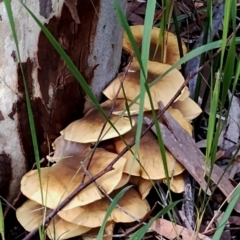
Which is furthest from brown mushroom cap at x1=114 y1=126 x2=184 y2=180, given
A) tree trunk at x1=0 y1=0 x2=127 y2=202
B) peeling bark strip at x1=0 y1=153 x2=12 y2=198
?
peeling bark strip at x1=0 y1=153 x2=12 y2=198

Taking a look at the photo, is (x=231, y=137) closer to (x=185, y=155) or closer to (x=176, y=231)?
(x=185, y=155)

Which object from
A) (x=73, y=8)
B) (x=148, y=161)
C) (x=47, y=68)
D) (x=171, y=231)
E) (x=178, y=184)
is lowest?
(x=171, y=231)

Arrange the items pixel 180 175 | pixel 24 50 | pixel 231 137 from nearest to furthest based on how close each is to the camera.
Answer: pixel 24 50 → pixel 180 175 → pixel 231 137

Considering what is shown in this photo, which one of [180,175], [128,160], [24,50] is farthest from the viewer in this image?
[180,175]

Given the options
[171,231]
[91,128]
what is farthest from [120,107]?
[171,231]

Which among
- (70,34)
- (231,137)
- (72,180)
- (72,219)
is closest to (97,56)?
(70,34)

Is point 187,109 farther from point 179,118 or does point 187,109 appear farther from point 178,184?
point 178,184

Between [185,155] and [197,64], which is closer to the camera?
[185,155]

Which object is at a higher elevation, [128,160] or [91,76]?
[91,76]
